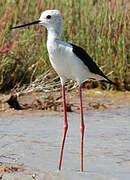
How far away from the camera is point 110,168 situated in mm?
5062

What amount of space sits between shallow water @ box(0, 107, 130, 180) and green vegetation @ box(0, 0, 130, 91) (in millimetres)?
1173

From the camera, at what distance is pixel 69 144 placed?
19.9 ft

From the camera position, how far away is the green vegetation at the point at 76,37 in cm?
869

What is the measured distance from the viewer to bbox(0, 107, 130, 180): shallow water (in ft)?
16.5

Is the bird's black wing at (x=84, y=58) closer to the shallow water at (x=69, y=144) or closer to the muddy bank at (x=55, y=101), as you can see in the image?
the shallow water at (x=69, y=144)

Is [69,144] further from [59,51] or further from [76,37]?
[76,37]

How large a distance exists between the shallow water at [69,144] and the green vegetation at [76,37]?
46.2 inches

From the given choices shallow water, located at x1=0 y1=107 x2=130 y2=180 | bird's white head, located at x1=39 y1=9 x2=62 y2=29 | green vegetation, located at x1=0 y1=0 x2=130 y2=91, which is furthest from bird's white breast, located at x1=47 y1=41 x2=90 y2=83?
green vegetation, located at x1=0 y1=0 x2=130 y2=91

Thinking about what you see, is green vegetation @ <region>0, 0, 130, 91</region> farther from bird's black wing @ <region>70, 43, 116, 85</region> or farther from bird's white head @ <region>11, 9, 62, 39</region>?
bird's white head @ <region>11, 9, 62, 39</region>

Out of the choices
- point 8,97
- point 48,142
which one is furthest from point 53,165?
point 8,97

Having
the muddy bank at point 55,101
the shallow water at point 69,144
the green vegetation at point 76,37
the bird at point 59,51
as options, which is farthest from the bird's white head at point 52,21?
the green vegetation at point 76,37

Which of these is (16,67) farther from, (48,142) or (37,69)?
(48,142)

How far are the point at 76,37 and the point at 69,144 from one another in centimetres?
364

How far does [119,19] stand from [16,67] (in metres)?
1.95
